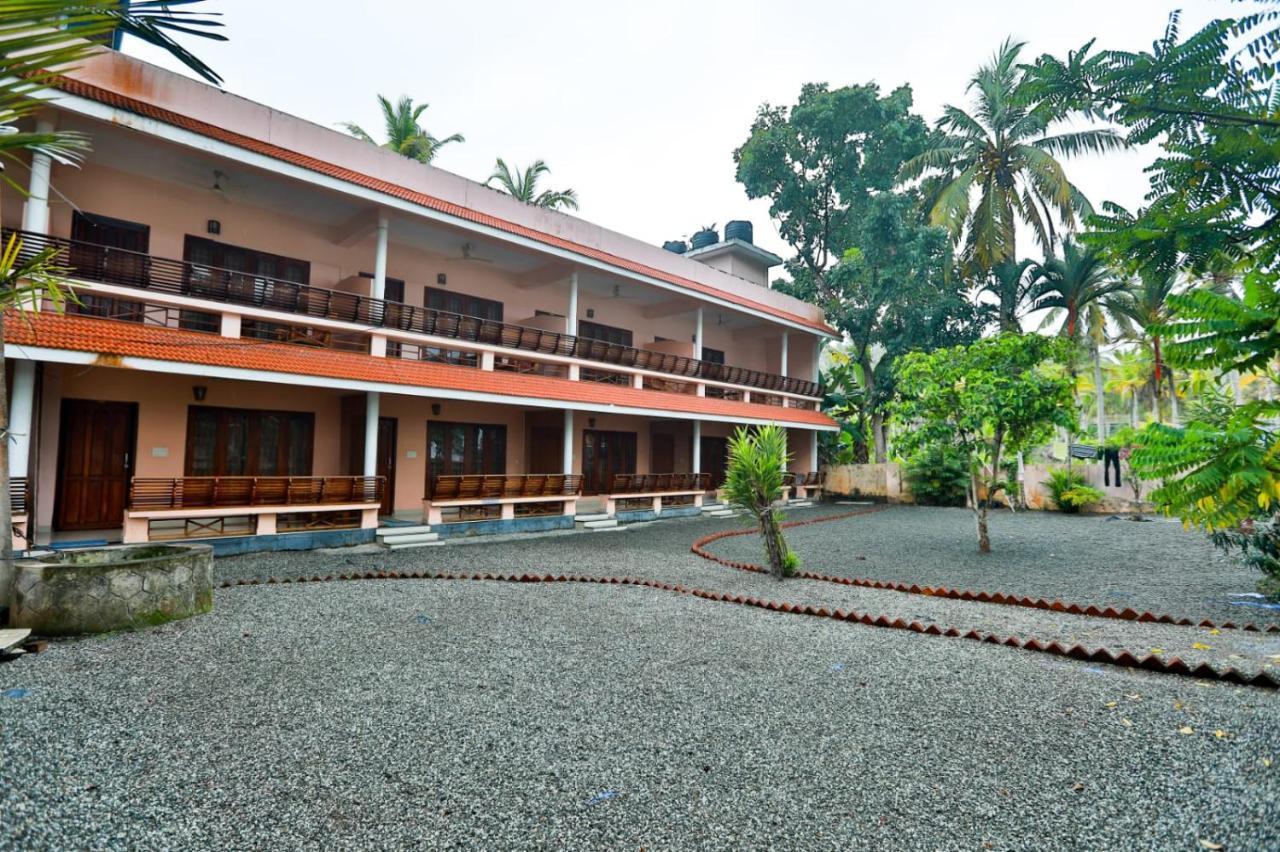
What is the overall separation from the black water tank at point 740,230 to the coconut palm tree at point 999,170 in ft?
24.3

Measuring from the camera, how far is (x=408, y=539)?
38.7 feet

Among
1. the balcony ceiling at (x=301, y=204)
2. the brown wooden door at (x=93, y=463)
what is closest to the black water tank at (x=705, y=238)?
the balcony ceiling at (x=301, y=204)

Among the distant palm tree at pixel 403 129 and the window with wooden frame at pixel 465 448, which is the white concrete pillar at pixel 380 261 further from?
the distant palm tree at pixel 403 129

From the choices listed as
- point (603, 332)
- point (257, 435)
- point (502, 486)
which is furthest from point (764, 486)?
point (603, 332)

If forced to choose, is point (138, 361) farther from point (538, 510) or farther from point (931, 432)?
point (931, 432)

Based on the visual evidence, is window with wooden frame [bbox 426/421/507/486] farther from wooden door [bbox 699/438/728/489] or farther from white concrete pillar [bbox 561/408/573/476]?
wooden door [bbox 699/438/728/489]

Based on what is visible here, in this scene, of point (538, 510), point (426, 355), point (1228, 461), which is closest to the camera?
point (1228, 461)

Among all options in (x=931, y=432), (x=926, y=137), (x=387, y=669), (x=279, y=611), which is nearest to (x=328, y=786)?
(x=387, y=669)

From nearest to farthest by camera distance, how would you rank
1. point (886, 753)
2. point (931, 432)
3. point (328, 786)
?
point (328, 786) < point (886, 753) < point (931, 432)

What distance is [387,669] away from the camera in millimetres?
4918

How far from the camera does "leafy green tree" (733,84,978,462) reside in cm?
2328

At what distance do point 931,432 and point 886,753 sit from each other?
955 cm

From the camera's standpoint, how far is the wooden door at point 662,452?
2061 cm

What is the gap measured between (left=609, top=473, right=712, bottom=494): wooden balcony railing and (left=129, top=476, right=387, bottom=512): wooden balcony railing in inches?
265
